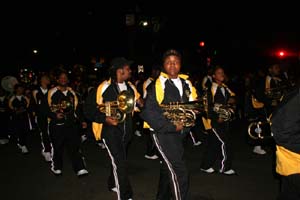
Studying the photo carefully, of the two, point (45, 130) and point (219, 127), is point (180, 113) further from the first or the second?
point (45, 130)

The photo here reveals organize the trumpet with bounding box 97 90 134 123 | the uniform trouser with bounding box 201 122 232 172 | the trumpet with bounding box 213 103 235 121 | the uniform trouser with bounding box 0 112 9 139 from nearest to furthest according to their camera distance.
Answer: the trumpet with bounding box 97 90 134 123
the trumpet with bounding box 213 103 235 121
the uniform trouser with bounding box 201 122 232 172
the uniform trouser with bounding box 0 112 9 139

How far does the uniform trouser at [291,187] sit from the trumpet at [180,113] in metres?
1.44

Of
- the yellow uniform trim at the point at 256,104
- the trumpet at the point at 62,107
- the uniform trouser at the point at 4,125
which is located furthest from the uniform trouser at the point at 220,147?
the uniform trouser at the point at 4,125

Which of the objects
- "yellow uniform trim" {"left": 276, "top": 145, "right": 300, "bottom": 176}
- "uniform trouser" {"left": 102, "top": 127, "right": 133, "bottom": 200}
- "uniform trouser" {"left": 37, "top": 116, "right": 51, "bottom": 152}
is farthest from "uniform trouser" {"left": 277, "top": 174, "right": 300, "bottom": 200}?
"uniform trouser" {"left": 37, "top": 116, "right": 51, "bottom": 152}

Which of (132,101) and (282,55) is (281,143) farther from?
(282,55)

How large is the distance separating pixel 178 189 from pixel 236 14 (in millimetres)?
23919

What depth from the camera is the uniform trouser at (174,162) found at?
4246 millimetres

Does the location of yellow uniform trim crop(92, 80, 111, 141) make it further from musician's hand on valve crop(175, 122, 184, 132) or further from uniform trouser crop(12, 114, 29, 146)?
uniform trouser crop(12, 114, 29, 146)

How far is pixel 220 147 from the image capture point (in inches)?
254

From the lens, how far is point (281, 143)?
310 cm

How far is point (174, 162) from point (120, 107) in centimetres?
127

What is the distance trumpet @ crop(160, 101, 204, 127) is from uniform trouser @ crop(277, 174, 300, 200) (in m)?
1.44

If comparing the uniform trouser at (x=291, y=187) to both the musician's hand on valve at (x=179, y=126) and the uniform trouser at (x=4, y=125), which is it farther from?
the uniform trouser at (x=4, y=125)

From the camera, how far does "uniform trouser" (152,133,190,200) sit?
4.25 metres
